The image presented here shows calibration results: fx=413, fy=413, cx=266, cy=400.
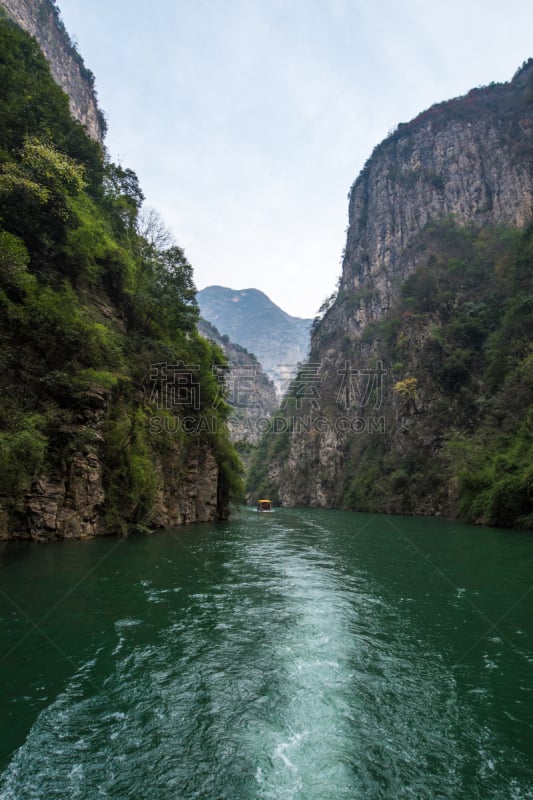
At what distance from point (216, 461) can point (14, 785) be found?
26183 mm

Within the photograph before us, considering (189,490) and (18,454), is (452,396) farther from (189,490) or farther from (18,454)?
(18,454)

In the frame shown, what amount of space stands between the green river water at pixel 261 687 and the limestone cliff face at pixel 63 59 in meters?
55.0

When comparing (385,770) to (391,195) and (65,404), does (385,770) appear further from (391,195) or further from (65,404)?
(391,195)

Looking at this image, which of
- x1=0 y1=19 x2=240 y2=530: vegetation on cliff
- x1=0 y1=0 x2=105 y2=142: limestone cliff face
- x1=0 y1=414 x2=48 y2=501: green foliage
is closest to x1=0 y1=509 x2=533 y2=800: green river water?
x1=0 y1=414 x2=48 y2=501: green foliage

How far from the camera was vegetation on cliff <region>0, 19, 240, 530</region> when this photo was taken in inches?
567

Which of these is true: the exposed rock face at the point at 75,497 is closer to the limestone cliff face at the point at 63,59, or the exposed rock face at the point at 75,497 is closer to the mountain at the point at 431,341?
the mountain at the point at 431,341

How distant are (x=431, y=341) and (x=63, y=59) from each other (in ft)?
184

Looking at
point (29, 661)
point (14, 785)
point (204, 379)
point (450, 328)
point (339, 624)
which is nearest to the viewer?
point (14, 785)

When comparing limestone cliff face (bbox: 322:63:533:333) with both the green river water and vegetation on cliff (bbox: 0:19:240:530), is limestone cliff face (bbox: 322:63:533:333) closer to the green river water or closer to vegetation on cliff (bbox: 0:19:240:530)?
vegetation on cliff (bbox: 0:19:240:530)

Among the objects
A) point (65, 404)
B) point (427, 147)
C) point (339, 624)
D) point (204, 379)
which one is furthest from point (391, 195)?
point (339, 624)

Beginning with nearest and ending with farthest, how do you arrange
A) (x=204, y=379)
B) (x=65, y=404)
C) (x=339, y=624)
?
(x=339, y=624) < (x=65, y=404) < (x=204, y=379)

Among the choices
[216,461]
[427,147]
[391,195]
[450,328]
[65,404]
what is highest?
[427,147]

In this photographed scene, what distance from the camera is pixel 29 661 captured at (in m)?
5.40

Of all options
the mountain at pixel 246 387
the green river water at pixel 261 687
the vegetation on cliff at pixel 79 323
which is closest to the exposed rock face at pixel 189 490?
the vegetation on cliff at pixel 79 323
